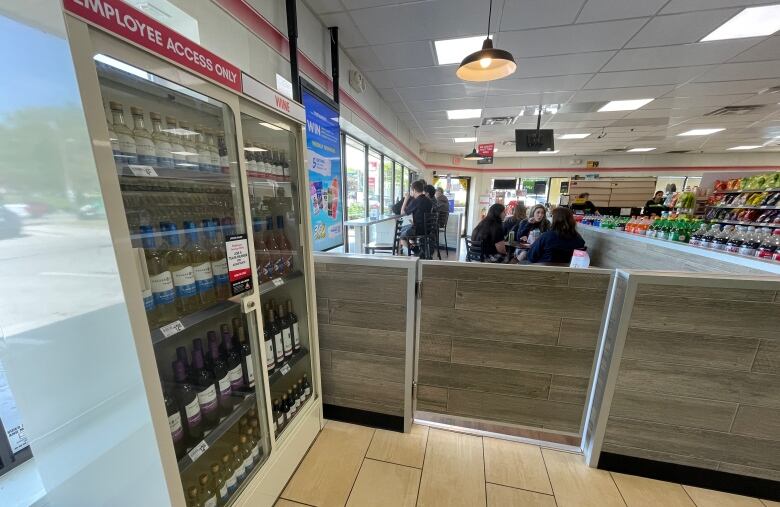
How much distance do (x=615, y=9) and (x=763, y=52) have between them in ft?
7.83

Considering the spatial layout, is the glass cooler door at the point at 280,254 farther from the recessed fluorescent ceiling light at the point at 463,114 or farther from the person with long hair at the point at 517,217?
the recessed fluorescent ceiling light at the point at 463,114

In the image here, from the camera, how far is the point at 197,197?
133 cm

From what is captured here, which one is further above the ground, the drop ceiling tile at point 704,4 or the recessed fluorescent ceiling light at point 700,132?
the drop ceiling tile at point 704,4

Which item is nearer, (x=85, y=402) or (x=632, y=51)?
(x=85, y=402)

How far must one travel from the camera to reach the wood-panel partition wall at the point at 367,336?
1.77 meters

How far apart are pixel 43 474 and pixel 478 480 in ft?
6.29

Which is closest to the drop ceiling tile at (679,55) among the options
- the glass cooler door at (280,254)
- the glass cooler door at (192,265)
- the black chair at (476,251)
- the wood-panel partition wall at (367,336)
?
the black chair at (476,251)

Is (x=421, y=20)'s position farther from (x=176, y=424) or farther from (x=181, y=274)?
(x=176, y=424)

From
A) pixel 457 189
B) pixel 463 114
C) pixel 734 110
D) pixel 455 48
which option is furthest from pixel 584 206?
pixel 457 189

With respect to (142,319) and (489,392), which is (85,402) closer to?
(142,319)

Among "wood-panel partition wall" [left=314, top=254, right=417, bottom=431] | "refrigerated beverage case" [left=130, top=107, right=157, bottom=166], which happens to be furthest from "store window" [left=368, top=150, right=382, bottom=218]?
"refrigerated beverage case" [left=130, top=107, right=157, bottom=166]

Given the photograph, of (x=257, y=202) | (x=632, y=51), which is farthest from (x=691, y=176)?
(x=257, y=202)

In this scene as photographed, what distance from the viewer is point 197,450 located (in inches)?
43.7

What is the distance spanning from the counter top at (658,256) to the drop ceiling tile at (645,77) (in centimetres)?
213
